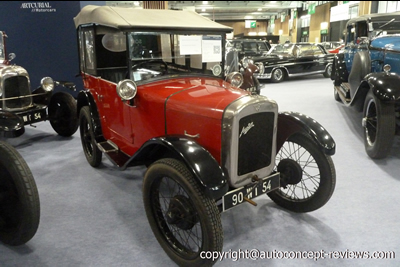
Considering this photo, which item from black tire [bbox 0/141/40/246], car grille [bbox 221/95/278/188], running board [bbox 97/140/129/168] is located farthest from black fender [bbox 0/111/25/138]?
car grille [bbox 221/95/278/188]

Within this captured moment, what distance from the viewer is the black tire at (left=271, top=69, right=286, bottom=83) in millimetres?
10594

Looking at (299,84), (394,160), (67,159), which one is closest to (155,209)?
(67,159)

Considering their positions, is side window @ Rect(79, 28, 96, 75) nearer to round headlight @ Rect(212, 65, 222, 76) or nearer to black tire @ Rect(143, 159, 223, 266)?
round headlight @ Rect(212, 65, 222, 76)

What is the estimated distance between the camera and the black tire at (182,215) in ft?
6.06

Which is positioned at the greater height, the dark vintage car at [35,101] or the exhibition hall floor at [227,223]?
the dark vintage car at [35,101]

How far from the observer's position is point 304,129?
97.7 inches

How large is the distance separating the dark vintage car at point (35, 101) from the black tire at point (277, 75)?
728cm

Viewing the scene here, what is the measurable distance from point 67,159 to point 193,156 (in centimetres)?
283

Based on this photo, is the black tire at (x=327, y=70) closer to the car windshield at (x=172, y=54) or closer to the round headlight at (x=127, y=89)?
the car windshield at (x=172, y=54)

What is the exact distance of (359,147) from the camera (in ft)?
14.2

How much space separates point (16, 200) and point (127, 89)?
114 cm

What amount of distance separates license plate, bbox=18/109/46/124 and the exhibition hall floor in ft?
2.84

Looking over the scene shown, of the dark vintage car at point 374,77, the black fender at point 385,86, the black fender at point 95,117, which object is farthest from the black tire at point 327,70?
the black fender at point 95,117

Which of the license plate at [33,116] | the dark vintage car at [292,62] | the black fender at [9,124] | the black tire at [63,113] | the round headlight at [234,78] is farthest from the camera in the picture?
the dark vintage car at [292,62]
